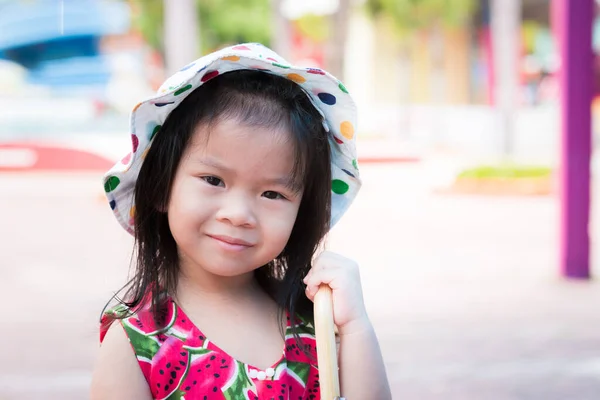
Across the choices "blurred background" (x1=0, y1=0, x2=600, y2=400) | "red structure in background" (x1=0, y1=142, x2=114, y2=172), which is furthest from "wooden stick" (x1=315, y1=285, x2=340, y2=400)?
"red structure in background" (x1=0, y1=142, x2=114, y2=172)

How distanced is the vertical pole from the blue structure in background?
20.0m

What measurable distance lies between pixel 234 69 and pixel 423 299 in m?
3.61

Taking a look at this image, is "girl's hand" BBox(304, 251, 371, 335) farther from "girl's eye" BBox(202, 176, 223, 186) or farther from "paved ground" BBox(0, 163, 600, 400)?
"paved ground" BBox(0, 163, 600, 400)

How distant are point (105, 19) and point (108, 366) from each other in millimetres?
24352

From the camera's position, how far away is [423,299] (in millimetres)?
4996

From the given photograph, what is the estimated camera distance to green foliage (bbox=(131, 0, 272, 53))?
25.9m

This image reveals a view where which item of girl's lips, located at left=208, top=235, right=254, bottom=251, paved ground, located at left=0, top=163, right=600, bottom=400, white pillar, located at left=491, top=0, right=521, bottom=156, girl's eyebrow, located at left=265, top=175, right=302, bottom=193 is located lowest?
paved ground, located at left=0, top=163, right=600, bottom=400

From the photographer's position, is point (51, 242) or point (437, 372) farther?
point (51, 242)

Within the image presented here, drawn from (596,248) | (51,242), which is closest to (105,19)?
(51,242)

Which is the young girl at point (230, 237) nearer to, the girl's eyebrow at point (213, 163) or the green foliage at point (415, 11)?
the girl's eyebrow at point (213, 163)

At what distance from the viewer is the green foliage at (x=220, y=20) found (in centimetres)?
2591

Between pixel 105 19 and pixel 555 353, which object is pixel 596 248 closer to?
pixel 555 353

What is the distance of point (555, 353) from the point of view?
12.8 ft

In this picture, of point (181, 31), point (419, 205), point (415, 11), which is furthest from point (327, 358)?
point (415, 11)
